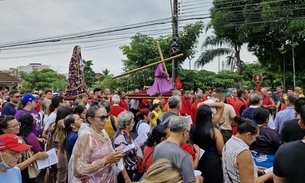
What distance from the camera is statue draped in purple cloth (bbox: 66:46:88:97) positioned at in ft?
34.7

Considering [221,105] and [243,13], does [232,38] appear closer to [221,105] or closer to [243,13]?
[243,13]

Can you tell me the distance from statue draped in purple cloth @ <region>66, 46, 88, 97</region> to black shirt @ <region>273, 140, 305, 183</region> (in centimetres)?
872

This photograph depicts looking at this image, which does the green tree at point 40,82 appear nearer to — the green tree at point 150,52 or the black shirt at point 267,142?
the green tree at point 150,52

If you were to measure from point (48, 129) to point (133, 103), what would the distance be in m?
6.62

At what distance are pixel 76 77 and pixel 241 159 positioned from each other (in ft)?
27.8

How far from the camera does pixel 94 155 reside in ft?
11.1

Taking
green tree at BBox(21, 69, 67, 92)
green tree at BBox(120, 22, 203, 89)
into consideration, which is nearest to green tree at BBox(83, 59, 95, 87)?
green tree at BBox(21, 69, 67, 92)

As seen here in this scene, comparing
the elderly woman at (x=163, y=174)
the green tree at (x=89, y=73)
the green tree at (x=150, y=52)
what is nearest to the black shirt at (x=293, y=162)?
the elderly woman at (x=163, y=174)

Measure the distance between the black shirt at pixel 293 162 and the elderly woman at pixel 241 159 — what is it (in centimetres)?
53

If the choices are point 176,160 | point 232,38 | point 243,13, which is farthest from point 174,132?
point 232,38

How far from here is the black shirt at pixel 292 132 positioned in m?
3.88

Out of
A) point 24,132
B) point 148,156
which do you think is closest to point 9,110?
point 24,132

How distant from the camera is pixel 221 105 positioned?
16.9ft

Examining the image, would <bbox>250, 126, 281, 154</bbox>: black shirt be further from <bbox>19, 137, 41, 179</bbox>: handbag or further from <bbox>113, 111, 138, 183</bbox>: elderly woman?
<bbox>19, 137, 41, 179</bbox>: handbag
